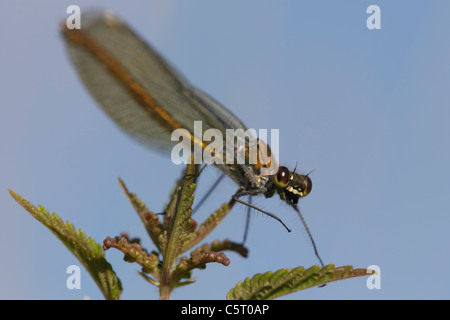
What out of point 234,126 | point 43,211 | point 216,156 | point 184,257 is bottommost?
point 184,257

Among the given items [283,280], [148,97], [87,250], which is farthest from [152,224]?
[148,97]

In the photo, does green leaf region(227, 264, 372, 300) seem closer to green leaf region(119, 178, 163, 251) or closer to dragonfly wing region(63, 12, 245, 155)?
green leaf region(119, 178, 163, 251)

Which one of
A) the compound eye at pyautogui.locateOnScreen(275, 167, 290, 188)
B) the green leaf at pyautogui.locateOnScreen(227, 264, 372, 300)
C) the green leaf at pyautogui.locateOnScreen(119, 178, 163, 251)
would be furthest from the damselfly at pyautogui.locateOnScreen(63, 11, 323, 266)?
the green leaf at pyautogui.locateOnScreen(227, 264, 372, 300)

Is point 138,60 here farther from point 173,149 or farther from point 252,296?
point 252,296

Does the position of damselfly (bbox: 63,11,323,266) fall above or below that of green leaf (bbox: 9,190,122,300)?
above

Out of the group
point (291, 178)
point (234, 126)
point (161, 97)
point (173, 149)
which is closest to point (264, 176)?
point (291, 178)

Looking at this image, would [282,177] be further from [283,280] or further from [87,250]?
[87,250]

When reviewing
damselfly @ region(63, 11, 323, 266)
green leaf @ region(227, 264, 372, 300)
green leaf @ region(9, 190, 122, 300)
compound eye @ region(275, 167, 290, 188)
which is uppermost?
damselfly @ region(63, 11, 323, 266)
